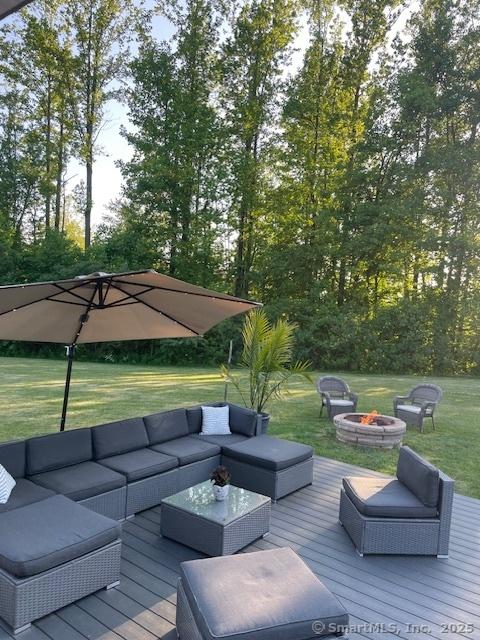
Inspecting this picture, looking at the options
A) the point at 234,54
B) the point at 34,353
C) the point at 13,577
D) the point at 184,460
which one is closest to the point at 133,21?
the point at 234,54

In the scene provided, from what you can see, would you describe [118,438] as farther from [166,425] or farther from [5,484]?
[5,484]

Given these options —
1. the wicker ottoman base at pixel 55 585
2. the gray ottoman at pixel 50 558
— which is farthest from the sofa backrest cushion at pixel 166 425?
the wicker ottoman base at pixel 55 585

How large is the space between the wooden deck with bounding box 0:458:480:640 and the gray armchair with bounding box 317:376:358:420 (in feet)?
12.9

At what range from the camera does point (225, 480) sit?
387 cm

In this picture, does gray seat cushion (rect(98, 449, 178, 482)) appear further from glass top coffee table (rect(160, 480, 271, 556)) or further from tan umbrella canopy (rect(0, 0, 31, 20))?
tan umbrella canopy (rect(0, 0, 31, 20))

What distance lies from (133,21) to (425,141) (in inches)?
531

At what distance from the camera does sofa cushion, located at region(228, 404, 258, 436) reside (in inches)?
228

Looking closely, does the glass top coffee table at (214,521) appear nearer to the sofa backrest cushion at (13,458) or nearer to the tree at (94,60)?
the sofa backrest cushion at (13,458)

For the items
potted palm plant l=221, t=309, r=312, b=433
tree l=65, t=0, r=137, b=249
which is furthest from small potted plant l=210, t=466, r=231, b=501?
tree l=65, t=0, r=137, b=249

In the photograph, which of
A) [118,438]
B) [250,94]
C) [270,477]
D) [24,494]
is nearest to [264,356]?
[270,477]

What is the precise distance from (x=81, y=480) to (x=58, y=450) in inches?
Result: 19.1

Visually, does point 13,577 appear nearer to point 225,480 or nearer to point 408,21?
point 225,480

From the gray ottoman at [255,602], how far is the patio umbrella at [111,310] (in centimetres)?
218

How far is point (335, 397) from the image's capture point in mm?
9219
